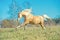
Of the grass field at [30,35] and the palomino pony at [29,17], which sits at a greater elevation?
the palomino pony at [29,17]

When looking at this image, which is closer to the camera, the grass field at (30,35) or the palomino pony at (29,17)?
the grass field at (30,35)

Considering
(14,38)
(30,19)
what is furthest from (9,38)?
(30,19)

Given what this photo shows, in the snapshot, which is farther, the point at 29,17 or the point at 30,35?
the point at 29,17

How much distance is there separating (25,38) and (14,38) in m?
0.46

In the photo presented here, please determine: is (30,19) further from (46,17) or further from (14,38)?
(14,38)

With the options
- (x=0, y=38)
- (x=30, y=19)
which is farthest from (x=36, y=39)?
(x=30, y=19)

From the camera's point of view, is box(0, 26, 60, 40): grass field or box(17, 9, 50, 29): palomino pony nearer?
box(0, 26, 60, 40): grass field

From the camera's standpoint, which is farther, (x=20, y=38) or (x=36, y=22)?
(x=36, y=22)

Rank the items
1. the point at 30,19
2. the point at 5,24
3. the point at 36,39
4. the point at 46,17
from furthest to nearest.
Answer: the point at 5,24 < the point at 46,17 < the point at 30,19 < the point at 36,39

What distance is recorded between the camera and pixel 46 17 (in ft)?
44.4

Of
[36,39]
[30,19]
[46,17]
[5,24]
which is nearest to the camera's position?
[36,39]

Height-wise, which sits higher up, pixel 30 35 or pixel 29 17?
pixel 29 17

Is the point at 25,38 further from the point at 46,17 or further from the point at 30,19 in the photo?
the point at 46,17

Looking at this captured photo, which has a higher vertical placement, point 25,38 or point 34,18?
point 34,18
